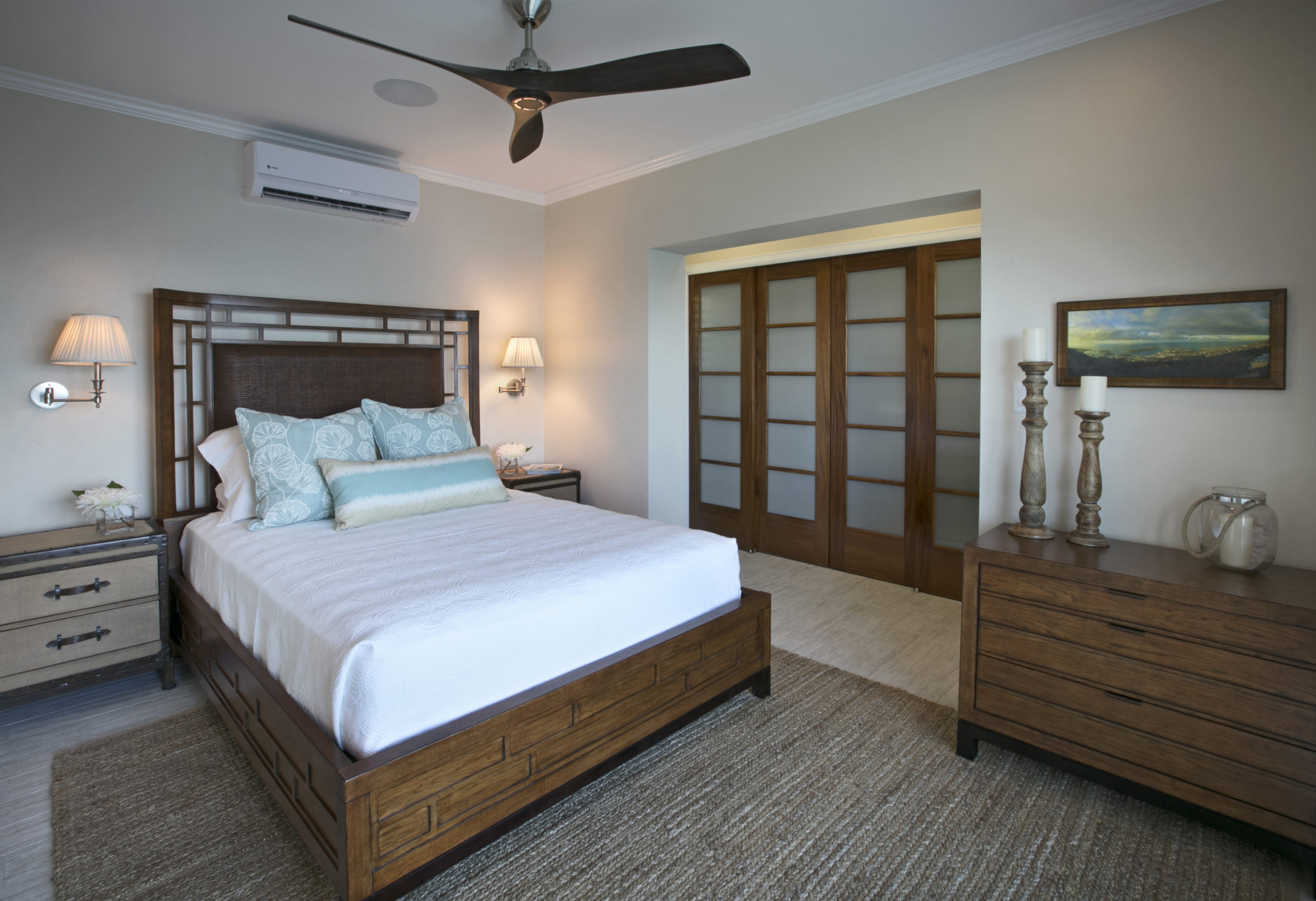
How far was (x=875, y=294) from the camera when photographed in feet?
13.3

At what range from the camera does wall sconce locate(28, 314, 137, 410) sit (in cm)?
280

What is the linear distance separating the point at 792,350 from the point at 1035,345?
2246 millimetres

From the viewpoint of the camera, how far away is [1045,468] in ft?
8.23

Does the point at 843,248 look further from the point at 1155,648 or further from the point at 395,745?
the point at 395,745

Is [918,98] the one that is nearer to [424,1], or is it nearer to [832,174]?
[832,174]

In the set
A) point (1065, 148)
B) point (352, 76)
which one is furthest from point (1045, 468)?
point (352, 76)

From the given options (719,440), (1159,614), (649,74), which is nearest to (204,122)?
(649,74)

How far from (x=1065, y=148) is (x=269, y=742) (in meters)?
3.35

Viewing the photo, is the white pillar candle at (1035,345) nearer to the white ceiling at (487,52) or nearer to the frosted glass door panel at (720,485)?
the white ceiling at (487,52)

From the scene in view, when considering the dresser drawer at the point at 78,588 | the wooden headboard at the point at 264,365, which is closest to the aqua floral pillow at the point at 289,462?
the wooden headboard at the point at 264,365

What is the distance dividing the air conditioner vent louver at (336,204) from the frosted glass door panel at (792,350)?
8.04 ft

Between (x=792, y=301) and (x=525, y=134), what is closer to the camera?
(x=525, y=134)

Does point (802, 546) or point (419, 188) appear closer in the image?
point (419, 188)

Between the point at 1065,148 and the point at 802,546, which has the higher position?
the point at 1065,148
